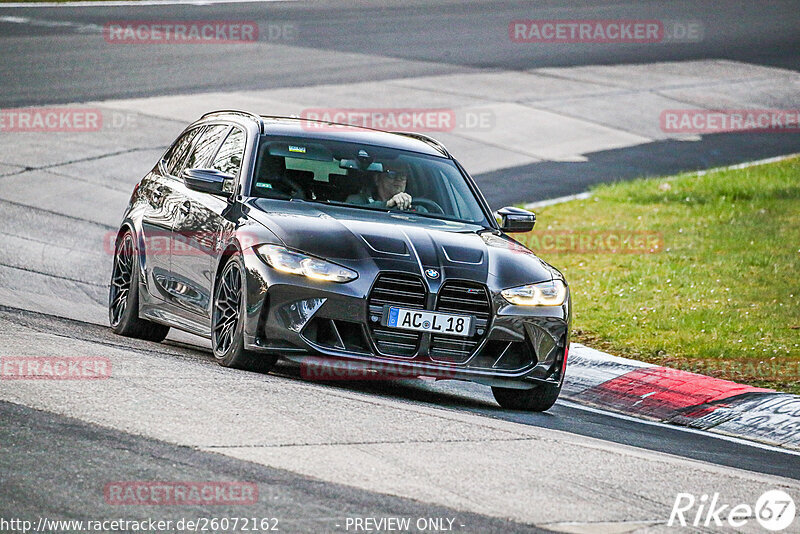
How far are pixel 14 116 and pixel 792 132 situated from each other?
13.7 metres

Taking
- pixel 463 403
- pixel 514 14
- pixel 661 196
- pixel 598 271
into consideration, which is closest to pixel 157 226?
pixel 463 403

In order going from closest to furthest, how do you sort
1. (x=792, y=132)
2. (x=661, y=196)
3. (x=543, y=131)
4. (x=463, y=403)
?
(x=463, y=403) < (x=661, y=196) < (x=543, y=131) < (x=792, y=132)

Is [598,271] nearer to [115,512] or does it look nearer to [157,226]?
[157,226]

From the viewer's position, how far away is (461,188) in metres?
10.2

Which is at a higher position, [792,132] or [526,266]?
[526,266]

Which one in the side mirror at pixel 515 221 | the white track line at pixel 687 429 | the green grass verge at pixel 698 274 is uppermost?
the side mirror at pixel 515 221

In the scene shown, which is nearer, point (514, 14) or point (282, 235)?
point (282, 235)

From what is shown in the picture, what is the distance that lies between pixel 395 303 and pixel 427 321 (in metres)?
0.22

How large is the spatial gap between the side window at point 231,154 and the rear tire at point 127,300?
3.33 ft

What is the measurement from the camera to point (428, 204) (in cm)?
987

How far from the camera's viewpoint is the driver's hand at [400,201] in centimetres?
967

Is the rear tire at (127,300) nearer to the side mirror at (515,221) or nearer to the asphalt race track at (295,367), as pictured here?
the asphalt race track at (295,367)

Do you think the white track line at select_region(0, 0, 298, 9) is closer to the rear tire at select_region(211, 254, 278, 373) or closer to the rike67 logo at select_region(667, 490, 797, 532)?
the rear tire at select_region(211, 254, 278, 373)

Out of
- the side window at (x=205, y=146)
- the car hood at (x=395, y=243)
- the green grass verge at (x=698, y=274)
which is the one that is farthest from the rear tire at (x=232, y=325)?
the green grass verge at (x=698, y=274)
